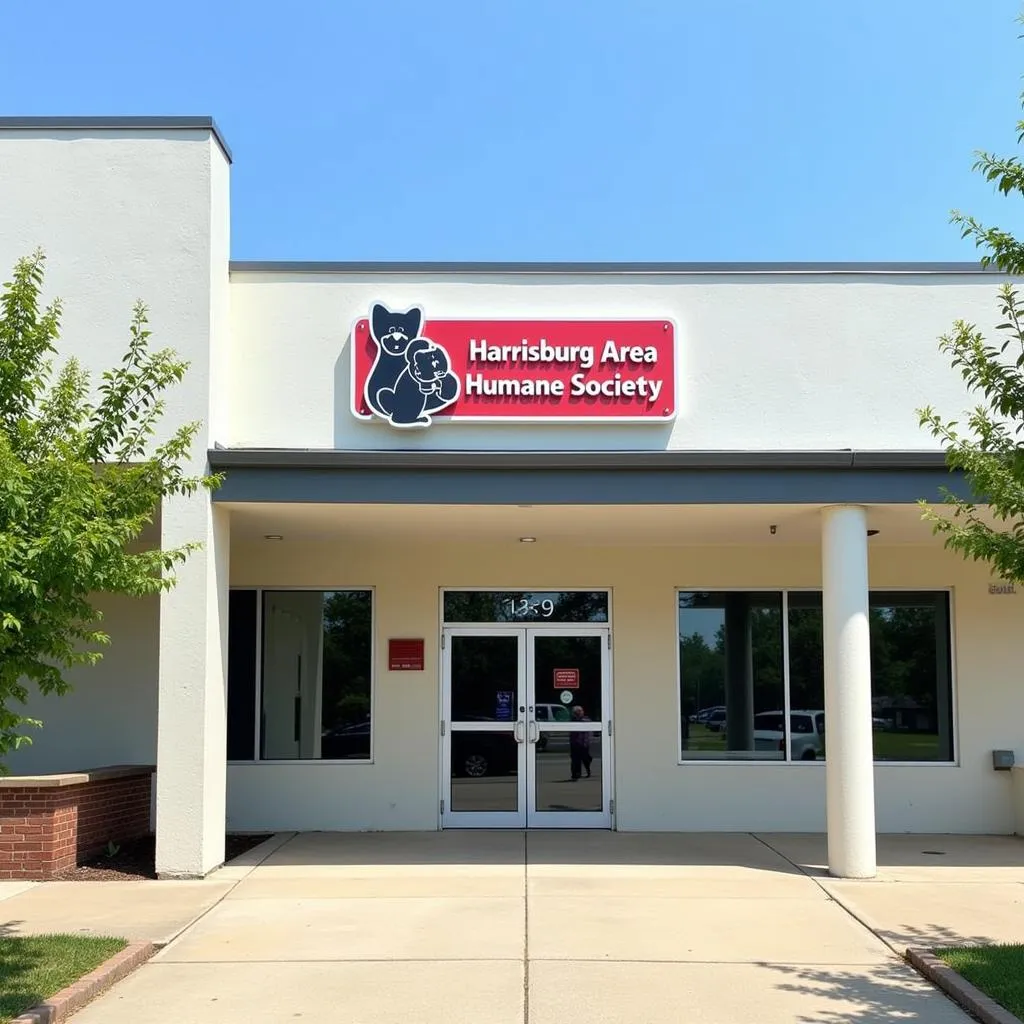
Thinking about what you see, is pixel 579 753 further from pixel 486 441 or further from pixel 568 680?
pixel 486 441

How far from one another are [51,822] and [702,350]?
7602 mm

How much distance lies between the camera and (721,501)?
1177 cm

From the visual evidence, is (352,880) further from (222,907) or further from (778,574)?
(778,574)

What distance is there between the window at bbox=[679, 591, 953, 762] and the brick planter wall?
656cm

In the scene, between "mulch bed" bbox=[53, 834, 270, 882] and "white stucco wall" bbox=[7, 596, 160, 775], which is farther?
"white stucco wall" bbox=[7, 596, 160, 775]

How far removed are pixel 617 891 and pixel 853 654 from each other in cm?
316

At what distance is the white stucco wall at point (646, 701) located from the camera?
14.4 metres

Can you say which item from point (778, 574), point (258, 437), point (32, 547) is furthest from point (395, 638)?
point (32, 547)

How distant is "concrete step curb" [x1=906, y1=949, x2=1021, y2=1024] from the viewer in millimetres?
6949

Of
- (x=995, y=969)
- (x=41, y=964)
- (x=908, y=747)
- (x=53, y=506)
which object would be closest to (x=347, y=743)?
(x=908, y=747)

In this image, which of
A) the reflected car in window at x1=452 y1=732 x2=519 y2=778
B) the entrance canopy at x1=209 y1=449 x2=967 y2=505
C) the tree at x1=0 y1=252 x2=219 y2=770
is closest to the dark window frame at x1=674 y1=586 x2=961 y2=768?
the reflected car in window at x1=452 y1=732 x2=519 y2=778

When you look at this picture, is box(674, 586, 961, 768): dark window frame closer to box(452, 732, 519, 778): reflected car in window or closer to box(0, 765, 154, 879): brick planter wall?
box(452, 732, 519, 778): reflected car in window

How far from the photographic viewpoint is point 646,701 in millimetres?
14602

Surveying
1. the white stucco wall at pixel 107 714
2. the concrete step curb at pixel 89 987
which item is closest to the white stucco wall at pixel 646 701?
the white stucco wall at pixel 107 714
